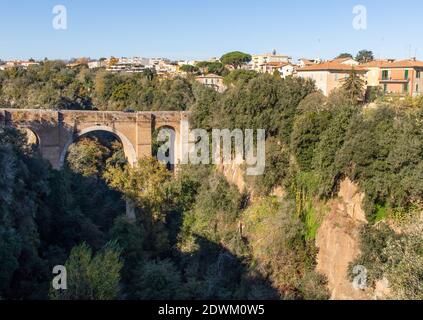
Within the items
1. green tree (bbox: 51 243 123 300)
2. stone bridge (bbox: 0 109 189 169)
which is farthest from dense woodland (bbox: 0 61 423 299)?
stone bridge (bbox: 0 109 189 169)

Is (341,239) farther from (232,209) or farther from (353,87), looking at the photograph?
(353,87)

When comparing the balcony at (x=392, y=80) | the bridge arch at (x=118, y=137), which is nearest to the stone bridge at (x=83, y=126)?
the bridge arch at (x=118, y=137)

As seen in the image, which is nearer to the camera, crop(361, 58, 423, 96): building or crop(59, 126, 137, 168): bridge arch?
crop(59, 126, 137, 168): bridge arch

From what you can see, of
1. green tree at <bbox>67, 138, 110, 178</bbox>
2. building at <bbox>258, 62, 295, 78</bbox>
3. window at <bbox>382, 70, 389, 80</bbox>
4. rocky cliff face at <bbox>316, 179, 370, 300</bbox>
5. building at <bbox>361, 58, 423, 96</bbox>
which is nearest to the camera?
rocky cliff face at <bbox>316, 179, 370, 300</bbox>

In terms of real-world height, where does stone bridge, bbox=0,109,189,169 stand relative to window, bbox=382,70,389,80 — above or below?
below

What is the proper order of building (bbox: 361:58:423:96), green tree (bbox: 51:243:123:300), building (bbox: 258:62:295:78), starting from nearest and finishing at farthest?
green tree (bbox: 51:243:123:300) → building (bbox: 361:58:423:96) → building (bbox: 258:62:295:78)

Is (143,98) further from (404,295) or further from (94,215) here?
(404,295)

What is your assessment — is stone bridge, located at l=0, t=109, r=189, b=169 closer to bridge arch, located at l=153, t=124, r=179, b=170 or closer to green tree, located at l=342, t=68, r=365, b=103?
bridge arch, located at l=153, t=124, r=179, b=170

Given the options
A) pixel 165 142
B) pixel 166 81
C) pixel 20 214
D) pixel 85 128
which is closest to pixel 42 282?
pixel 20 214
